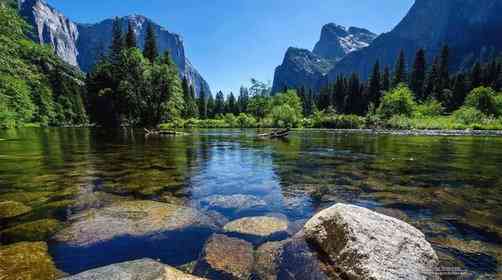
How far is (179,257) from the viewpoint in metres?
3.98

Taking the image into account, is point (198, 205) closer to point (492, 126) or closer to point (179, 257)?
point (179, 257)

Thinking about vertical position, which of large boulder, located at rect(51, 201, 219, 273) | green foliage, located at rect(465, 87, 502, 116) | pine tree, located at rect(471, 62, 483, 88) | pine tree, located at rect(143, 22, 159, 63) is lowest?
large boulder, located at rect(51, 201, 219, 273)

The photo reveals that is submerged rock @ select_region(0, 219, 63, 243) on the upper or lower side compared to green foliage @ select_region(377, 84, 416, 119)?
Answer: lower

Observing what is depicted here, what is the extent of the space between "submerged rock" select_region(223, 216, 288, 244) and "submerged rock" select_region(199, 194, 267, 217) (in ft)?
2.83

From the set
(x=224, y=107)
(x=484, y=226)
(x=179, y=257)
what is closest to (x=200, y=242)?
(x=179, y=257)

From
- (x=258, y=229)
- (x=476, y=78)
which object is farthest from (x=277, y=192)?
(x=476, y=78)

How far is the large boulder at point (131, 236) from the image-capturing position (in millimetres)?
3912

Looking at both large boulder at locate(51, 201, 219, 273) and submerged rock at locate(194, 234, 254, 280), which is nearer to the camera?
submerged rock at locate(194, 234, 254, 280)

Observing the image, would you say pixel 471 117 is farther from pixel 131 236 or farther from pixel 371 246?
pixel 131 236

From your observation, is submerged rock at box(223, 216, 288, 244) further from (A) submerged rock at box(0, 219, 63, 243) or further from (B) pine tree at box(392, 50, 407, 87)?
(B) pine tree at box(392, 50, 407, 87)

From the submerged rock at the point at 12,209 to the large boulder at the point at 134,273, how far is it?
3896 millimetres

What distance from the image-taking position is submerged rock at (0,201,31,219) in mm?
5445

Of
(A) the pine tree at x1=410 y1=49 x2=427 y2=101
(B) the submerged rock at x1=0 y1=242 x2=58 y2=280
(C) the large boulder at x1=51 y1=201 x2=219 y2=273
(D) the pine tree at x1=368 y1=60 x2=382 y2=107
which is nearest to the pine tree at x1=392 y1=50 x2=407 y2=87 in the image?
(A) the pine tree at x1=410 y1=49 x2=427 y2=101

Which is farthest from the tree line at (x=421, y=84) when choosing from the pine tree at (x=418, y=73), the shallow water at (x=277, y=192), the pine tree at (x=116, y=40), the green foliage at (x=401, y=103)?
the shallow water at (x=277, y=192)
